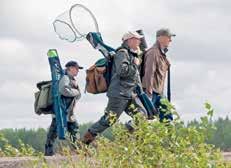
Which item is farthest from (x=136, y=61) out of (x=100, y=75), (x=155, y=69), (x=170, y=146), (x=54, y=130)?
(x=170, y=146)

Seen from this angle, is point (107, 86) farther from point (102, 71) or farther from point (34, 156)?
point (34, 156)

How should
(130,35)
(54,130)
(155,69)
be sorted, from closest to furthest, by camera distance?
(130,35) < (155,69) < (54,130)

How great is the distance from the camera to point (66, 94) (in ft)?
42.9

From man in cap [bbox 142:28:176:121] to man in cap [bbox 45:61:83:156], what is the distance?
1443mm

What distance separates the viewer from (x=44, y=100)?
43.0ft

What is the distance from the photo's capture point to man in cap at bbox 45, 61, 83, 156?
13.1 m

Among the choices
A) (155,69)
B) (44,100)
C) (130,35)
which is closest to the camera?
(130,35)

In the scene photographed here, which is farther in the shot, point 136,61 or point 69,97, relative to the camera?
point 69,97

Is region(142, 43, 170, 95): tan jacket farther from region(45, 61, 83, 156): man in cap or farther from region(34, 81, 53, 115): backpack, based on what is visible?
region(34, 81, 53, 115): backpack

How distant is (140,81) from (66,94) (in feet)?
5.03

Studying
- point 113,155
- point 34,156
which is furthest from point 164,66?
point 113,155

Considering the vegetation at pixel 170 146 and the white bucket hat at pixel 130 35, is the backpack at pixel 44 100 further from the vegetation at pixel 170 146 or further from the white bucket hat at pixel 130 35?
the vegetation at pixel 170 146

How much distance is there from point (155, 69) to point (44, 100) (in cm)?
188

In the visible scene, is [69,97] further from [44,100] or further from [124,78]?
[124,78]
